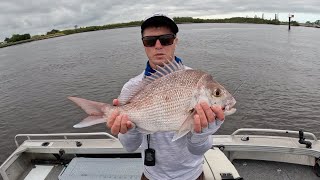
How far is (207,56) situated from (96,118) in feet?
91.5

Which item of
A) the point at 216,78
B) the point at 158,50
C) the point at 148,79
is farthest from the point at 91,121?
the point at 216,78

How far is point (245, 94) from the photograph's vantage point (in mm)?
18016

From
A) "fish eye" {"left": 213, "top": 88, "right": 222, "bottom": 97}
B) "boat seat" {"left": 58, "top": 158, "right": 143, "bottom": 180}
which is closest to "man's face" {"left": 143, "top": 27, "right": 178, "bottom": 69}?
"fish eye" {"left": 213, "top": 88, "right": 222, "bottom": 97}

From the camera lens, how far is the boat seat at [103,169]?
518 cm

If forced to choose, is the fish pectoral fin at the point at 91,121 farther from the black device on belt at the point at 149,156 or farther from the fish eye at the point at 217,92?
the fish eye at the point at 217,92

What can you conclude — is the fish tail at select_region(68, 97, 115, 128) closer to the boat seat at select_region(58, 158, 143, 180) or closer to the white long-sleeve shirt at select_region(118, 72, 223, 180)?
the white long-sleeve shirt at select_region(118, 72, 223, 180)

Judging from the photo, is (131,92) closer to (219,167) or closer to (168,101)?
(168,101)

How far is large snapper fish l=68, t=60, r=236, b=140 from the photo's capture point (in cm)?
233

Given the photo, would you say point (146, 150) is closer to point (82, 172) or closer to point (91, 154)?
point (82, 172)

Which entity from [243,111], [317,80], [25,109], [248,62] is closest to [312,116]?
[243,111]

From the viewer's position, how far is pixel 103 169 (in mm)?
5383

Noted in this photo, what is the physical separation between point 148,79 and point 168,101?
301 mm

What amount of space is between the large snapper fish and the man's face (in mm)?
294

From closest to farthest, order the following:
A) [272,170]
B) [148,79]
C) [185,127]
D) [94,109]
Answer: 1. [185,127]
2. [94,109]
3. [148,79]
4. [272,170]
